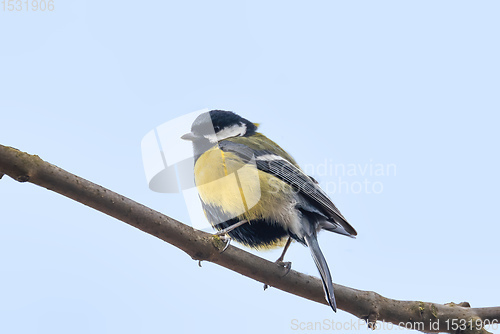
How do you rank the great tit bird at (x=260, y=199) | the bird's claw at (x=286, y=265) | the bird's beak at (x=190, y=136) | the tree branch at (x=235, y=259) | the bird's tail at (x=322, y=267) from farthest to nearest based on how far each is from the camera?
the bird's beak at (x=190, y=136) < the great tit bird at (x=260, y=199) < the bird's claw at (x=286, y=265) < the bird's tail at (x=322, y=267) < the tree branch at (x=235, y=259)

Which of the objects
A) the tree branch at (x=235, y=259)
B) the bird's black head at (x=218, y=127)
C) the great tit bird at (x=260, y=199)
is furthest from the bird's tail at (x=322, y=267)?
the bird's black head at (x=218, y=127)

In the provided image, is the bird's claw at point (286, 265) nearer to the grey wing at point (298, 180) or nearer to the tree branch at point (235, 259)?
the tree branch at point (235, 259)

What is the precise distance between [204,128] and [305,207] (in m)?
0.89

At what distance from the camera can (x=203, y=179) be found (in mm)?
2994

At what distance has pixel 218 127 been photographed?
3.59 metres

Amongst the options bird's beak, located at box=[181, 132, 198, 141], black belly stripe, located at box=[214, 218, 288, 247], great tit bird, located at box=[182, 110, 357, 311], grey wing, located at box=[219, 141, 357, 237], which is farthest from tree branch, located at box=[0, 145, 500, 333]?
bird's beak, located at box=[181, 132, 198, 141]

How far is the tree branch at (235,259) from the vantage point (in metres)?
2.01

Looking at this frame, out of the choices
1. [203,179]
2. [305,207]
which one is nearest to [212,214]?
[203,179]

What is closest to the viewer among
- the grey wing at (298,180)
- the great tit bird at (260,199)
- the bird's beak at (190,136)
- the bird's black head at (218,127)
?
the great tit bird at (260,199)

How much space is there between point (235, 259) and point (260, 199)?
1.77ft

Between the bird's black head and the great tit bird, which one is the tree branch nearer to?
the great tit bird

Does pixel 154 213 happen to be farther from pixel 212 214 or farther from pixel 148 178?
pixel 212 214

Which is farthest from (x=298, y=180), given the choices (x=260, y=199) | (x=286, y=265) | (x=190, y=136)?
(x=190, y=136)

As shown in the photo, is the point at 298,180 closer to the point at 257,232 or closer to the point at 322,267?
the point at 257,232
